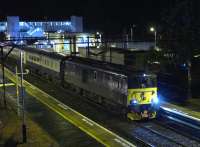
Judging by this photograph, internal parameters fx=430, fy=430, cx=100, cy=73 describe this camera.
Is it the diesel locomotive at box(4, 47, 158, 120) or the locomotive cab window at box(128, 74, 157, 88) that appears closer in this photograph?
the locomotive cab window at box(128, 74, 157, 88)

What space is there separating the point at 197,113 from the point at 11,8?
11663cm

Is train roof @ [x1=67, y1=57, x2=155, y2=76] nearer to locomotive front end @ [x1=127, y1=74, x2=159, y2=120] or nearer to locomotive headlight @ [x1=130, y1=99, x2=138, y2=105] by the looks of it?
locomotive front end @ [x1=127, y1=74, x2=159, y2=120]

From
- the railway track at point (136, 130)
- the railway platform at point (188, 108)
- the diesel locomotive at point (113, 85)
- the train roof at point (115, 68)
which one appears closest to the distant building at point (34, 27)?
the diesel locomotive at point (113, 85)

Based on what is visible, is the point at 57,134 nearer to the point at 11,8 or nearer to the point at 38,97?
the point at 38,97

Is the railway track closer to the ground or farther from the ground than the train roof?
closer to the ground

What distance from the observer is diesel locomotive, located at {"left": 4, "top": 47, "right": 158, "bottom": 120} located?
26203 mm

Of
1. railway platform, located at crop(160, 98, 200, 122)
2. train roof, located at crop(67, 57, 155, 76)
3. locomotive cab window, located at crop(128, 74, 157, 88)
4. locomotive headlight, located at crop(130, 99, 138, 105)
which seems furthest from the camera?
railway platform, located at crop(160, 98, 200, 122)

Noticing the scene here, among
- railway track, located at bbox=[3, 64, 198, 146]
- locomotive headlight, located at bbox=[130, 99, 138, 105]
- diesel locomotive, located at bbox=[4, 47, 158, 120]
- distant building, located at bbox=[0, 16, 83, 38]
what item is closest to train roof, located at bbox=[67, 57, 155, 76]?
diesel locomotive, located at bbox=[4, 47, 158, 120]

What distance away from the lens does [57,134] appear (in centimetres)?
2430

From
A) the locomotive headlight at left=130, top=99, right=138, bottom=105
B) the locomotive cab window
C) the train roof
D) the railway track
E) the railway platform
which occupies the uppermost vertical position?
the train roof

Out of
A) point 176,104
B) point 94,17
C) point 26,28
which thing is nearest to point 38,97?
point 176,104

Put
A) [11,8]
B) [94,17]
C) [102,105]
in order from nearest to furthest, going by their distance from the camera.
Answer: [102,105] < [94,17] < [11,8]

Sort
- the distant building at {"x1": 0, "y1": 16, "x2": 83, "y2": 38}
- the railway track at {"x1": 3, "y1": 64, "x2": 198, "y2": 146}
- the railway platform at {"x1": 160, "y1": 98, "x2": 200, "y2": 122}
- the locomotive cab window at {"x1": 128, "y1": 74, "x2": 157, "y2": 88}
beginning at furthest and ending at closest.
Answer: the distant building at {"x1": 0, "y1": 16, "x2": 83, "y2": 38} → the railway platform at {"x1": 160, "y1": 98, "x2": 200, "y2": 122} → the locomotive cab window at {"x1": 128, "y1": 74, "x2": 157, "y2": 88} → the railway track at {"x1": 3, "y1": 64, "x2": 198, "y2": 146}

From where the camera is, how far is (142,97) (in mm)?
26578
